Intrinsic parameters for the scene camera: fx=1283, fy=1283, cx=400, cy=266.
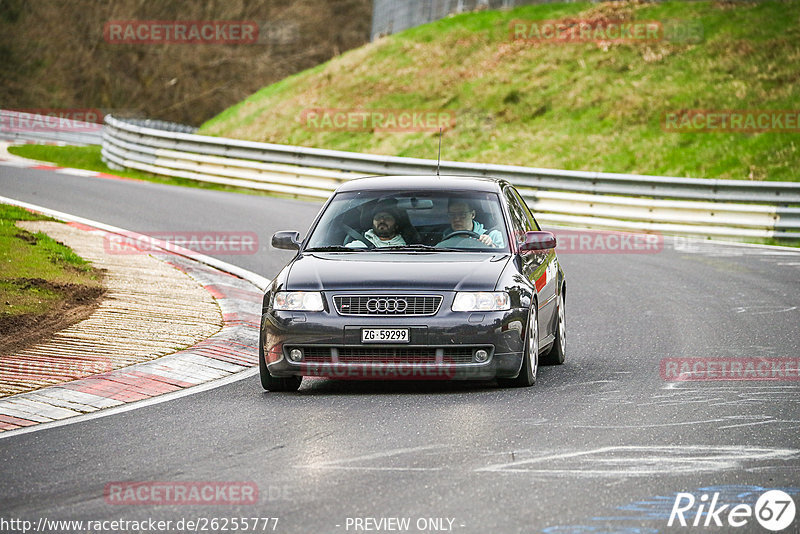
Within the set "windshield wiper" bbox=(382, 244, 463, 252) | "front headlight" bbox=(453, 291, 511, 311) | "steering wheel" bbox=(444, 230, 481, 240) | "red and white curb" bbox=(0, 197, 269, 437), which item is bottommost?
"red and white curb" bbox=(0, 197, 269, 437)

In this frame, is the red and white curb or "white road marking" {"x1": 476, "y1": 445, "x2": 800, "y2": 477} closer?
"white road marking" {"x1": 476, "y1": 445, "x2": 800, "y2": 477}

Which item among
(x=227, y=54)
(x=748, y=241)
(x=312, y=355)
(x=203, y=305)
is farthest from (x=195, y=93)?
(x=312, y=355)

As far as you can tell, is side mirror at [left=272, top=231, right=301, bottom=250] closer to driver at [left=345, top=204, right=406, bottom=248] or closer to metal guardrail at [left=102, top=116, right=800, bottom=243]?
driver at [left=345, top=204, right=406, bottom=248]

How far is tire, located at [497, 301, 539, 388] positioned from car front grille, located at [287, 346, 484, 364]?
404 millimetres

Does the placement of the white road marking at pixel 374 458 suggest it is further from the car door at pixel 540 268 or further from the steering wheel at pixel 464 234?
the steering wheel at pixel 464 234

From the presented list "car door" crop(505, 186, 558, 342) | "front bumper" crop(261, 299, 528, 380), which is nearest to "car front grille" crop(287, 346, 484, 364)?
"front bumper" crop(261, 299, 528, 380)

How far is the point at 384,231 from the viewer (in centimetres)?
1005

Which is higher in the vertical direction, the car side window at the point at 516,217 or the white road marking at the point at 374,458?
the car side window at the point at 516,217

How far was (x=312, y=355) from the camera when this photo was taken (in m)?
8.95

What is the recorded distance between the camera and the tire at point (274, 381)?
9.17 m

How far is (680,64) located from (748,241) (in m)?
13.3

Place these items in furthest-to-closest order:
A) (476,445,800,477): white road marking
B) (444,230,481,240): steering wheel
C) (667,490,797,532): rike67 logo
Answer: (444,230,481,240): steering wheel, (476,445,800,477): white road marking, (667,490,797,532): rike67 logo

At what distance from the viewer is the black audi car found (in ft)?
29.0

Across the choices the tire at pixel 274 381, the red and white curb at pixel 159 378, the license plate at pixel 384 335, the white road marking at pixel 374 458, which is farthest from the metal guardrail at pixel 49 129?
the white road marking at pixel 374 458
